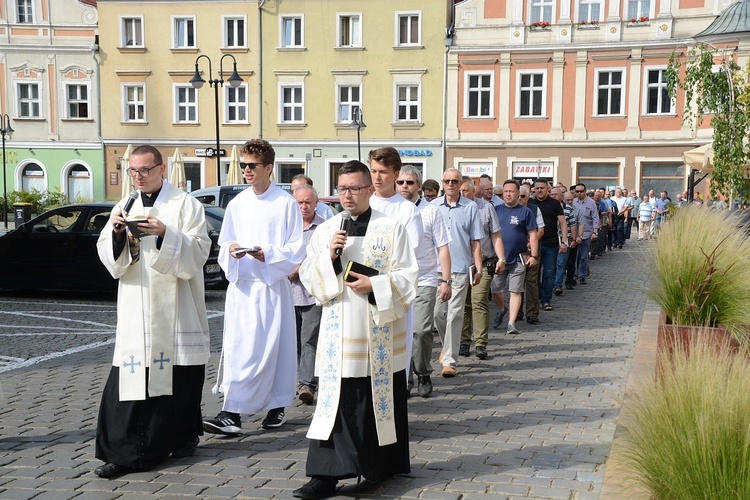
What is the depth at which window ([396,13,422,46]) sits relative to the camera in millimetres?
39031

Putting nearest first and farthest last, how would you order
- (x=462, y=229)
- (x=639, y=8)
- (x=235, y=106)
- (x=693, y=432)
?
1. (x=693, y=432)
2. (x=462, y=229)
3. (x=639, y=8)
4. (x=235, y=106)

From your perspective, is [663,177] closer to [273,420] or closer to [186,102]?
[186,102]

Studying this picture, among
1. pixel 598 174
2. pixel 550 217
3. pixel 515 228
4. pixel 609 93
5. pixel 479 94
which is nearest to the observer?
pixel 515 228

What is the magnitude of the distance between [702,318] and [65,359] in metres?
6.61

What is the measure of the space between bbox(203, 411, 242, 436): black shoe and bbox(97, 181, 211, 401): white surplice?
2.57 feet

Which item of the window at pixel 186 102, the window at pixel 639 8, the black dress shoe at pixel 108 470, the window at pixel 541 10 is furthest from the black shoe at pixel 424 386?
the window at pixel 186 102

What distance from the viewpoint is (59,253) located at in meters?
14.1

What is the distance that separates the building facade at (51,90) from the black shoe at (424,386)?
1480 inches

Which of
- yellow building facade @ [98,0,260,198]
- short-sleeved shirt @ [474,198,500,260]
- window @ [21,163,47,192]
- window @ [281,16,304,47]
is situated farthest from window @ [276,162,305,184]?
short-sleeved shirt @ [474,198,500,260]

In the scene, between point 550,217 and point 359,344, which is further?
point 550,217

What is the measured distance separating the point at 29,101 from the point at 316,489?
4222cm

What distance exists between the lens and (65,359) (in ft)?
30.0

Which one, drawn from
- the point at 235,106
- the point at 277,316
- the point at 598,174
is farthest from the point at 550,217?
the point at 235,106

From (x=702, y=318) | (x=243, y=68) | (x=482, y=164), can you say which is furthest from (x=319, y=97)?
(x=702, y=318)
